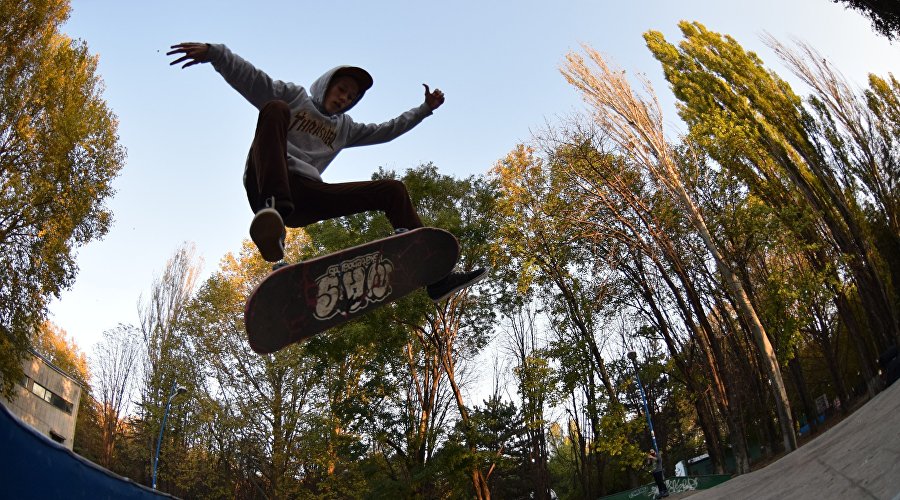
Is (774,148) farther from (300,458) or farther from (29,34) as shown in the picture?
(29,34)

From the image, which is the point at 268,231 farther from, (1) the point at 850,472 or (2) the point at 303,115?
(1) the point at 850,472

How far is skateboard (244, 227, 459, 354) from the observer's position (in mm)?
3635

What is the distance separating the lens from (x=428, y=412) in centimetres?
1420

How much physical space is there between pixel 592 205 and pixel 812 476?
9.64m

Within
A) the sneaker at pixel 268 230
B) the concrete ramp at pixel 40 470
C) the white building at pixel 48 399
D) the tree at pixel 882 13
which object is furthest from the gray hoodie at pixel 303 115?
the white building at pixel 48 399

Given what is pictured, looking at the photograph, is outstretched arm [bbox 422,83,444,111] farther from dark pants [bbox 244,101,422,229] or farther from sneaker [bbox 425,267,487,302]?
sneaker [bbox 425,267,487,302]

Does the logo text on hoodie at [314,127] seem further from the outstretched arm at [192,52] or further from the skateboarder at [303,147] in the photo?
the outstretched arm at [192,52]

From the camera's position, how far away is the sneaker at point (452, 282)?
4512 millimetres

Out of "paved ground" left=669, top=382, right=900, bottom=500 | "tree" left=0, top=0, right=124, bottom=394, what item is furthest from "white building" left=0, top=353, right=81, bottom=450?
"paved ground" left=669, top=382, right=900, bottom=500

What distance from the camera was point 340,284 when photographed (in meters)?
4.08

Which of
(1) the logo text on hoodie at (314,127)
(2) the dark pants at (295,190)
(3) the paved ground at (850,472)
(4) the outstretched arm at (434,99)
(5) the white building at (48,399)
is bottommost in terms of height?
(3) the paved ground at (850,472)

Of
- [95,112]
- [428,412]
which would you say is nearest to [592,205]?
[428,412]

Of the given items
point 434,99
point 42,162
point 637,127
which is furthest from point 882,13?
point 42,162

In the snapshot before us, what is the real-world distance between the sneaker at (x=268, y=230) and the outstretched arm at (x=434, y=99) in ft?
6.16
